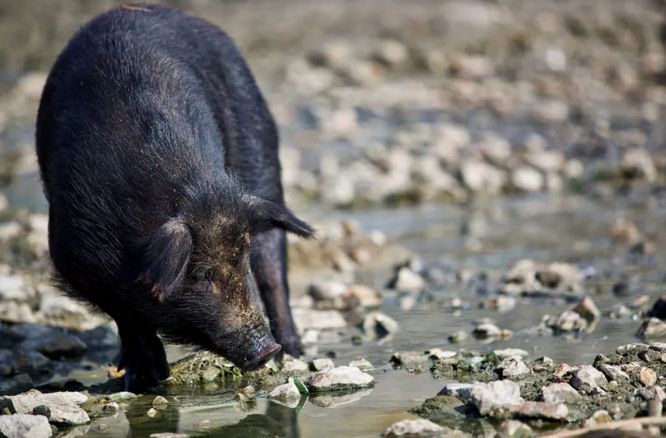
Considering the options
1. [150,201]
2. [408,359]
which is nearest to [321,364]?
[408,359]

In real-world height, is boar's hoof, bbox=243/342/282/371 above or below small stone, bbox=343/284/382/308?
below

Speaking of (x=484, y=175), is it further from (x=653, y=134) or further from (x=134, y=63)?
(x=134, y=63)

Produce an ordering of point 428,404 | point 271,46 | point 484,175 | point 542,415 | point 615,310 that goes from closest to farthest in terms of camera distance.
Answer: point 542,415, point 428,404, point 615,310, point 484,175, point 271,46

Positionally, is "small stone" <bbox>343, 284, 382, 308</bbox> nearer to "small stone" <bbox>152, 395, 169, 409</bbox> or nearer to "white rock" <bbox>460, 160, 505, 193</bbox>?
"small stone" <bbox>152, 395, 169, 409</bbox>

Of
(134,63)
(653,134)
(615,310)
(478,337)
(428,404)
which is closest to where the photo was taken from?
(428,404)

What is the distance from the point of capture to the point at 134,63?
5719 millimetres

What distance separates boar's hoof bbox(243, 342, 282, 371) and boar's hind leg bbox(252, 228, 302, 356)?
1.16 metres

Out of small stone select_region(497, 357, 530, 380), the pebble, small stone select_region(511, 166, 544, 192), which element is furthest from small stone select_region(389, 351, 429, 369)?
small stone select_region(511, 166, 544, 192)

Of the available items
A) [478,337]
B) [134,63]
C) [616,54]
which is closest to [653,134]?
[616,54]

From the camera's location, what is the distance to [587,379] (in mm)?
4738

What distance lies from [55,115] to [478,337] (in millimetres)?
2351

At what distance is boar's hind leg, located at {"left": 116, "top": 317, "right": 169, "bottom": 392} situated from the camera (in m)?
5.53

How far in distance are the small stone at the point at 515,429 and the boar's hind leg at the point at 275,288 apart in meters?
2.09

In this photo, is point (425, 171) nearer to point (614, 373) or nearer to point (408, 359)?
point (408, 359)
